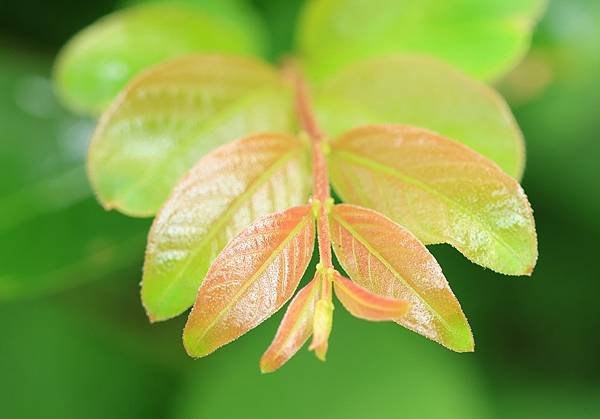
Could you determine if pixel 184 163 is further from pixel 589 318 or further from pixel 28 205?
pixel 589 318

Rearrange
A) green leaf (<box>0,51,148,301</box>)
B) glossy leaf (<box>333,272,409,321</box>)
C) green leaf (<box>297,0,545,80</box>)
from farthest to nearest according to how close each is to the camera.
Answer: green leaf (<box>0,51,148,301</box>)
green leaf (<box>297,0,545,80</box>)
glossy leaf (<box>333,272,409,321</box>)

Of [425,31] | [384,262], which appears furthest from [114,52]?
[384,262]

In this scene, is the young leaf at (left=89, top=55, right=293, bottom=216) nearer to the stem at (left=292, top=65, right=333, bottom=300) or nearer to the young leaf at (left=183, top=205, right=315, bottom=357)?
the stem at (left=292, top=65, right=333, bottom=300)

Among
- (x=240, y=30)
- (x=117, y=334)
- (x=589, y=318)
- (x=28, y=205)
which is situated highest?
(x=240, y=30)

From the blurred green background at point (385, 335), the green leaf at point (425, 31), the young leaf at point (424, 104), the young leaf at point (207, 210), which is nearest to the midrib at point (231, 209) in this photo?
the young leaf at point (207, 210)

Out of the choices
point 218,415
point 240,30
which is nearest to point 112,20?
point 240,30

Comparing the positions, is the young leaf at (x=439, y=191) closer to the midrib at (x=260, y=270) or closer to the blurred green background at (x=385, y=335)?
the midrib at (x=260, y=270)

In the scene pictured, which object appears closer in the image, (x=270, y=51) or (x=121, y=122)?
(x=121, y=122)

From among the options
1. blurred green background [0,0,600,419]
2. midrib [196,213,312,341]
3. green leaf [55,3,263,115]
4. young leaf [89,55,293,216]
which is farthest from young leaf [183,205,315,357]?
blurred green background [0,0,600,419]
